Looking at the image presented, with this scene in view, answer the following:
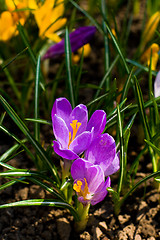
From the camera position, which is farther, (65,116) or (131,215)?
(131,215)

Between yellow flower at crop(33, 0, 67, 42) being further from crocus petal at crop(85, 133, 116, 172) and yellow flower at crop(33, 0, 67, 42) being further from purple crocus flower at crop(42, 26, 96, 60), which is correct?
crocus petal at crop(85, 133, 116, 172)

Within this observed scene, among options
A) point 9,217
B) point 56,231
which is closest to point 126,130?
point 56,231

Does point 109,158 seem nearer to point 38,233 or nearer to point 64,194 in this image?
point 64,194

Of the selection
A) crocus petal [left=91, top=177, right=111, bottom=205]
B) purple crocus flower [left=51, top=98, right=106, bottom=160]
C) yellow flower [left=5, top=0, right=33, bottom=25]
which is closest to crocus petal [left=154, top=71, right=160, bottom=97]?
purple crocus flower [left=51, top=98, right=106, bottom=160]

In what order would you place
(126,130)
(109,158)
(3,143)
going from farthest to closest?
(3,143) → (126,130) → (109,158)

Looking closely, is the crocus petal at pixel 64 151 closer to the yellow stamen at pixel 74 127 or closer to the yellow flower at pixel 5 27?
the yellow stamen at pixel 74 127

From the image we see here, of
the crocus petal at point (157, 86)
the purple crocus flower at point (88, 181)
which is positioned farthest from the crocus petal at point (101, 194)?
the crocus petal at point (157, 86)
